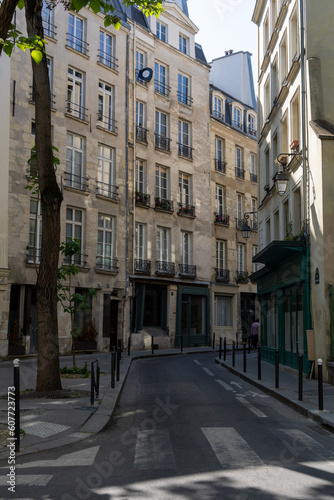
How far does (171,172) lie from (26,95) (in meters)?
10.2

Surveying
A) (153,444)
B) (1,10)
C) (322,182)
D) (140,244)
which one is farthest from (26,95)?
(153,444)

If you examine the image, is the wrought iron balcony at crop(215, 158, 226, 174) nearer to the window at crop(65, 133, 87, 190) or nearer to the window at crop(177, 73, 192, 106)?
the window at crop(177, 73, 192, 106)

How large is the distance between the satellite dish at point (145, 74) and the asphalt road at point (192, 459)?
77.1 ft

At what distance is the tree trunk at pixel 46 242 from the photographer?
34.9 feet

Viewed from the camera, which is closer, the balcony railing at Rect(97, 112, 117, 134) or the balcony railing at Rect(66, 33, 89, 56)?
the balcony railing at Rect(66, 33, 89, 56)

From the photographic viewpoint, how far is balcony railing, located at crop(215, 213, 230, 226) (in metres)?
34.9

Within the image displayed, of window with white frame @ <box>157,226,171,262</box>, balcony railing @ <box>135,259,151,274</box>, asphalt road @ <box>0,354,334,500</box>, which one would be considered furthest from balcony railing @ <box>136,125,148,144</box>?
asphalt road @ <box>0,354,334,500</box>

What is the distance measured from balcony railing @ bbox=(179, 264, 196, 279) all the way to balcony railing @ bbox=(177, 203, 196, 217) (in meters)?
2.87

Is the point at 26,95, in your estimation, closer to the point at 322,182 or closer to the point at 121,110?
the point at 121,110

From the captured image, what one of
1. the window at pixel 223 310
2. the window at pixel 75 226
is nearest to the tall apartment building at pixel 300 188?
the window at pixel 75 226

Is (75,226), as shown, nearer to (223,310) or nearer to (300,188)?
(300,188)

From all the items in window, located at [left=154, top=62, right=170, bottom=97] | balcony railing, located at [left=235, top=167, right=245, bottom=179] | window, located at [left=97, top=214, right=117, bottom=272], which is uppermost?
window, located at [left=154, top=62, right=170, bottom=97]

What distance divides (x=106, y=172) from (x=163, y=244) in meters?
5.53

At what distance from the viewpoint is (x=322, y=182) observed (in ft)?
45.3
